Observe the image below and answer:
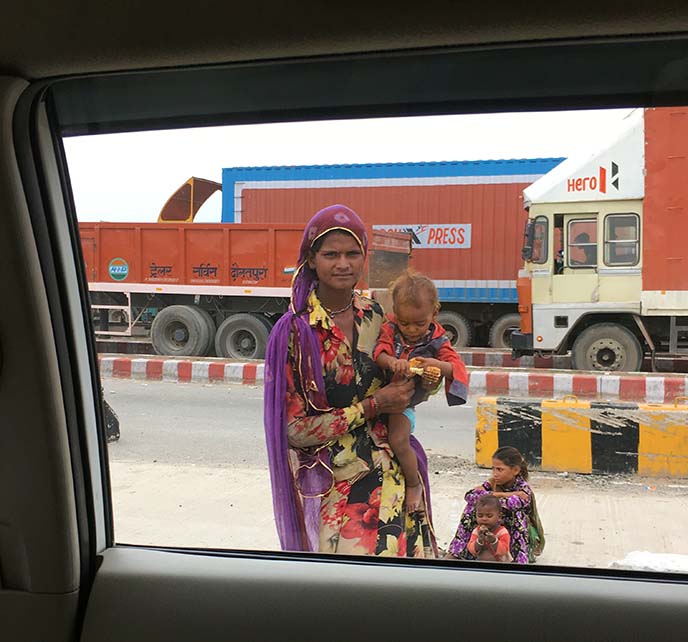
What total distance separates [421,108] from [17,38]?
2.46 feet

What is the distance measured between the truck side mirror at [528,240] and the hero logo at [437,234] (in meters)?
0.25

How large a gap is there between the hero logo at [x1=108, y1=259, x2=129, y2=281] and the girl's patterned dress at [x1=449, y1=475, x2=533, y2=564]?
129 cm

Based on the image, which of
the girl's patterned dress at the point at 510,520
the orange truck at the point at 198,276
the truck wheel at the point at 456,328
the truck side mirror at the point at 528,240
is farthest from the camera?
the truck side mirror at the point at 528,240

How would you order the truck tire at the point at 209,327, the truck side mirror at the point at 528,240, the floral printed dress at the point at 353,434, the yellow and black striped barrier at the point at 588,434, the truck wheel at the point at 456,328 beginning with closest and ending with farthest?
the floral printed dress at the point at 353,434
the truck wheel at the point at 456,328
the yellow and black striped barrier at the point at 588,434
the truck tire at the point at 209,327
the truck side mirror at the point at 528,240

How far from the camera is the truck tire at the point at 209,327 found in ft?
10.2

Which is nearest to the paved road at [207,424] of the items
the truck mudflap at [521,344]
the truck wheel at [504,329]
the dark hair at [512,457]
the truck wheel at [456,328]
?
the dark hair at [512,457]

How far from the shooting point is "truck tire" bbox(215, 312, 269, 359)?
2586mm

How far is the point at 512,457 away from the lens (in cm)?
245

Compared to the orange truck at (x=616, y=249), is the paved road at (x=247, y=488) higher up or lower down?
lower down

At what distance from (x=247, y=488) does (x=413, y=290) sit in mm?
866

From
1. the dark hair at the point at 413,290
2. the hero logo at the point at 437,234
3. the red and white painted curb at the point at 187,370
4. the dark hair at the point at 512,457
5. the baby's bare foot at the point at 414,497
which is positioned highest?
the hero logo at the point at 437,234

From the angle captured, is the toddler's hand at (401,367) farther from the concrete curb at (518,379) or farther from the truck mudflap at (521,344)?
the truck mudflap at (521,344)

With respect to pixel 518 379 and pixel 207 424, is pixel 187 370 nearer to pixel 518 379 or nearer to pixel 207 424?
pixel 207 424

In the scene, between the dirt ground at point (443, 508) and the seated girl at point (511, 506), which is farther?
the seated girl at point (511, 506)
